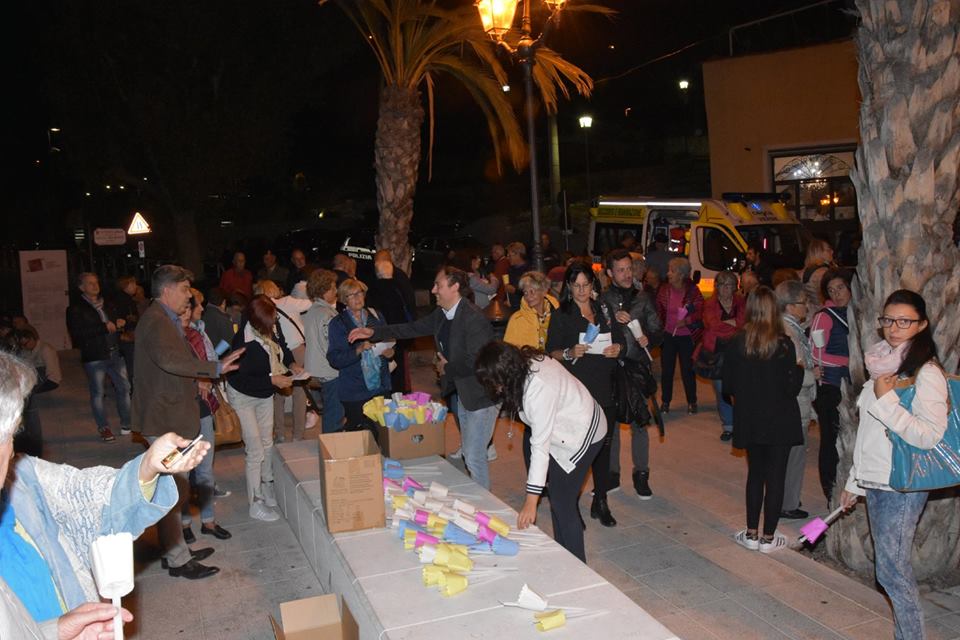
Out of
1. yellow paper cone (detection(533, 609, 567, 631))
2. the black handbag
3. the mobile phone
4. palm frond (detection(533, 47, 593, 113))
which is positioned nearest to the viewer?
the mobile phone

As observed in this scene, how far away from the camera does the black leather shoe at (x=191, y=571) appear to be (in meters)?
6.09

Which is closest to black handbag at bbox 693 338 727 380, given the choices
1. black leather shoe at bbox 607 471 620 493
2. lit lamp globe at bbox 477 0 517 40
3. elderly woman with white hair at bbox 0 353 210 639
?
black leather shoe at bbox 607 471 620 493

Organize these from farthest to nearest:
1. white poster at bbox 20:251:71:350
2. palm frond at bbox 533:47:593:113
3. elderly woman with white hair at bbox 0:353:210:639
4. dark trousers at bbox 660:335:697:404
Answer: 1. white poster at bbox 20:251:71:350
2. palm frond at bbox 533:47:593:113
3. dark trousers at bbox 660:335:697:404
4. elderly woman with white hair at bbox 0:353:210:639

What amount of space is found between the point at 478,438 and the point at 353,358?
4.28 ft

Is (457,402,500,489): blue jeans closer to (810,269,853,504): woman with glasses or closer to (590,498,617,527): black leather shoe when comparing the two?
(590,498,617,527): black leather shoe

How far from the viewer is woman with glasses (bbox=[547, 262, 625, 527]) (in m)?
6.69

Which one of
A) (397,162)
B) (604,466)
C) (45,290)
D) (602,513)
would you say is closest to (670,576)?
(602,513)

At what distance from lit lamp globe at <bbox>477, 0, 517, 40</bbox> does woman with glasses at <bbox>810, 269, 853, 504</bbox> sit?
5.07 metres

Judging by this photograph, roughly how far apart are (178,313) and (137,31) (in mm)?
22905

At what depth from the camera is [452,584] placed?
13.8 ft

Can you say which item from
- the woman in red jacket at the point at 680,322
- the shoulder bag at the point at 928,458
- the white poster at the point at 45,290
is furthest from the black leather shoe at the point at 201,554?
the white poster at the point at 45,290

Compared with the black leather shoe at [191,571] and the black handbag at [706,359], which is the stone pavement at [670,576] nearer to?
the black leather shoe at [191,571]

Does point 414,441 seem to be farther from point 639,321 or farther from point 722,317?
point 722,317

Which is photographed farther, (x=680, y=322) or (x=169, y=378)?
→ (x=680, y=322)
